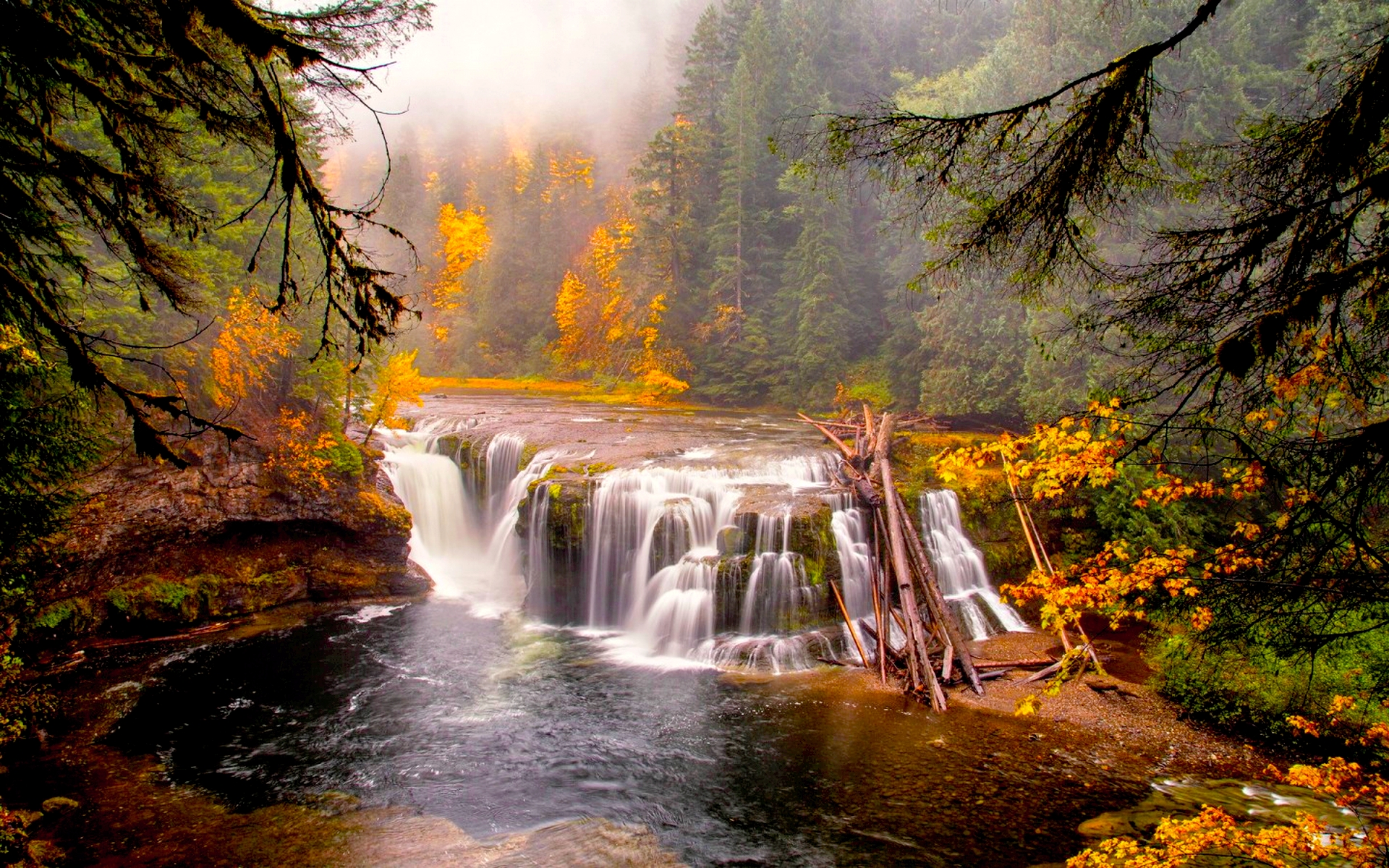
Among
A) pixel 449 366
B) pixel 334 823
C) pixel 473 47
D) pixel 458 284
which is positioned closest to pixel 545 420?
pixel 334 823

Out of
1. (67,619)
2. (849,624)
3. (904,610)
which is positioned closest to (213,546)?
(67,619)

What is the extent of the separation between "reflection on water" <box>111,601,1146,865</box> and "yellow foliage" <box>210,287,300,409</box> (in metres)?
5.44

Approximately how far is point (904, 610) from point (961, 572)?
3.58m

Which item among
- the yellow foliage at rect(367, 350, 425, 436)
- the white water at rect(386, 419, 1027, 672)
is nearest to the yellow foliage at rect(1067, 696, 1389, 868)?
the white water at rect(386, 419, 1027, 672)

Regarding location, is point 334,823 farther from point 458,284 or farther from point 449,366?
point 458,284

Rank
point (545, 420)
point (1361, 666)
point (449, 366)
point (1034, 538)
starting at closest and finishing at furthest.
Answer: point (1361, 666)
point (1034, 538)
point (545, 420)
point (449, 366)

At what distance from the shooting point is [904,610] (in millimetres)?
10742

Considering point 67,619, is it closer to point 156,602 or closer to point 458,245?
point 156,602

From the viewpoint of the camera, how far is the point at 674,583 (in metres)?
13.0

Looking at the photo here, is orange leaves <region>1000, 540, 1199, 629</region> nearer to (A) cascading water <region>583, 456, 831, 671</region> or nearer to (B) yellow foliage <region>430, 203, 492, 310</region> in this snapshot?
(A) cascading water <region>583, 456, 831, 671</region>

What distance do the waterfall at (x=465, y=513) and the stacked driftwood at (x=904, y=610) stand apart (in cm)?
850

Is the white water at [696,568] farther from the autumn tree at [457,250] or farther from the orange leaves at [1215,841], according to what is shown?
the autumn tree at [457,250]

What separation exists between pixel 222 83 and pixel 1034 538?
1540 cm

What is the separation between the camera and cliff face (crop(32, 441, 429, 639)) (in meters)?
11.5
